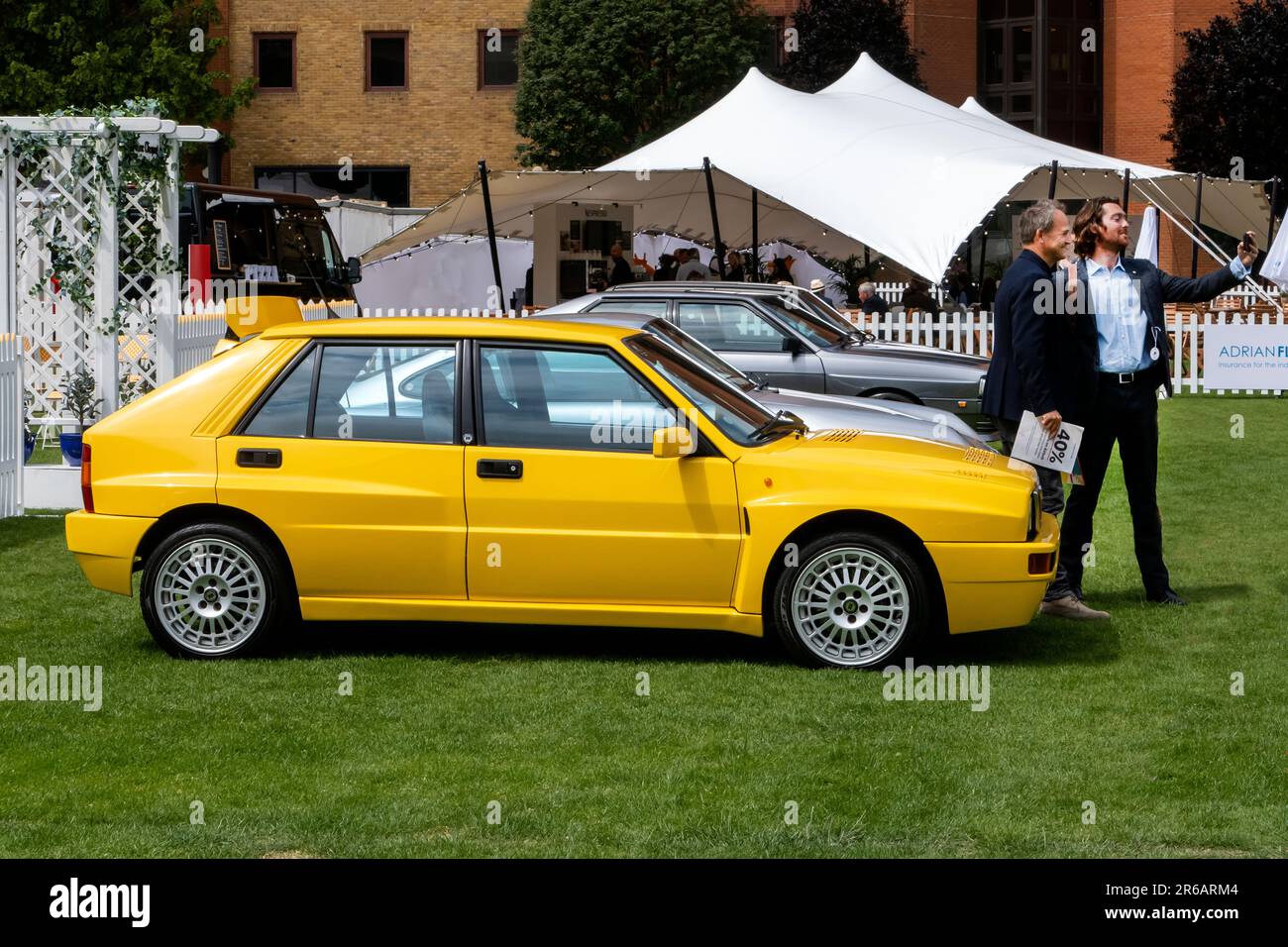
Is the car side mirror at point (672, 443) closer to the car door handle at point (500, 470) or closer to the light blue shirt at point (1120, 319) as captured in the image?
the car door handle at point (500, 470)

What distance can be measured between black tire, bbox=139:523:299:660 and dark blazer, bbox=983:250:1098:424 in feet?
11.5

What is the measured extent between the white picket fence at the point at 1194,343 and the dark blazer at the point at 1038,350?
15.2 m

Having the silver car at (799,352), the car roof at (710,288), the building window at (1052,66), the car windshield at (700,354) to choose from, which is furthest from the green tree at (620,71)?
the car windshield at (700,354)

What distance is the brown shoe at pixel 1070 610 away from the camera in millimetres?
8930

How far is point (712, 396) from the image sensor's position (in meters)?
8.07

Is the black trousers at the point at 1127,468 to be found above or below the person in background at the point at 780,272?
below

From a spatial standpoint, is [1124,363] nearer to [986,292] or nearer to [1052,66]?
[986,292]

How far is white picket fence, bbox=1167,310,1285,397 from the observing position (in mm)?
24016

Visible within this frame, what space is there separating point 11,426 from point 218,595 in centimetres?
543

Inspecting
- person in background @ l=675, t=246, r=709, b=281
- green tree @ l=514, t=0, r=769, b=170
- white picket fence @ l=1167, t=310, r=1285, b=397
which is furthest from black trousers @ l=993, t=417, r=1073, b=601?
green tree @ l=514, t=0, r=769, b=170

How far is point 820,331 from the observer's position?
16.1 metres

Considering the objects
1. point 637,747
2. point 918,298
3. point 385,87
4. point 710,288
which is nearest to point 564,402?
point 637,747
